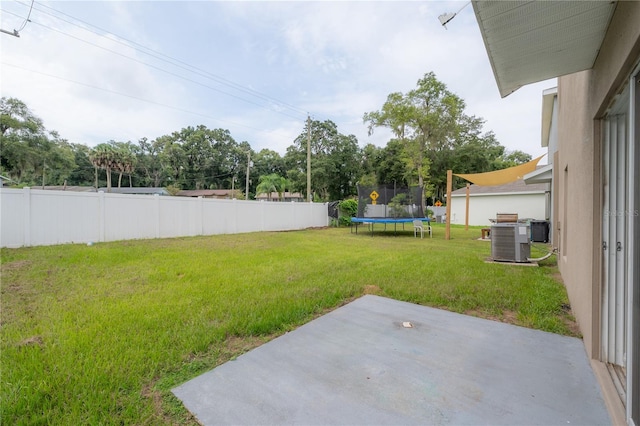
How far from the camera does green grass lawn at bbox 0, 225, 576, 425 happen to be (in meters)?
1.82

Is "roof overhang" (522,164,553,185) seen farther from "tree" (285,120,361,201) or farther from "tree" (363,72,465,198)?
"tree" (285,120,361,201)

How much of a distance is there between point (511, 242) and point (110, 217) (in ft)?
34.0

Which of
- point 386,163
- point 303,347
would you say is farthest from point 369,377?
point 386,163

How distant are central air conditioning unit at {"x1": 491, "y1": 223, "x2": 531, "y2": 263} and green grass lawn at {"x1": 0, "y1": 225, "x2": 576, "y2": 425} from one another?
395 millimetres

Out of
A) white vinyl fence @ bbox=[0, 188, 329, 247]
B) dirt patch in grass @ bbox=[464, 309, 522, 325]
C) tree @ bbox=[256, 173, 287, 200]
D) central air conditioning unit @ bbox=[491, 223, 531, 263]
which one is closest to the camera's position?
dirt patch in grass @ bbox=[464, 309, 522, 325]

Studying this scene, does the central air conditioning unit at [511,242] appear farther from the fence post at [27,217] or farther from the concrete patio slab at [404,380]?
the fence post at [27,217]

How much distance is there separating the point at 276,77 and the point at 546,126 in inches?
477

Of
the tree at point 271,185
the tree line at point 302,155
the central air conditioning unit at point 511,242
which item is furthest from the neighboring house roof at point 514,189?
the tree at point 271,185

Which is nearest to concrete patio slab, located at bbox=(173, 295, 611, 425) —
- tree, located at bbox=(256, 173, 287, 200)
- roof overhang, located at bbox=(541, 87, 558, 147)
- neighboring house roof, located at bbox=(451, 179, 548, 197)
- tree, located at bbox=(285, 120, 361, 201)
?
roof overhang, located at bbox=(541, 87, 558, 147)

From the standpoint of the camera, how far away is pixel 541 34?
187cm

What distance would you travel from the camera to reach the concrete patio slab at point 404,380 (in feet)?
5.37

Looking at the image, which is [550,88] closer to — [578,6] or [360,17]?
[360,17]

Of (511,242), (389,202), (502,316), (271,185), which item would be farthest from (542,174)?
(271,185)

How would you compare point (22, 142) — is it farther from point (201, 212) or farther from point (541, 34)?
point (541, 34)
